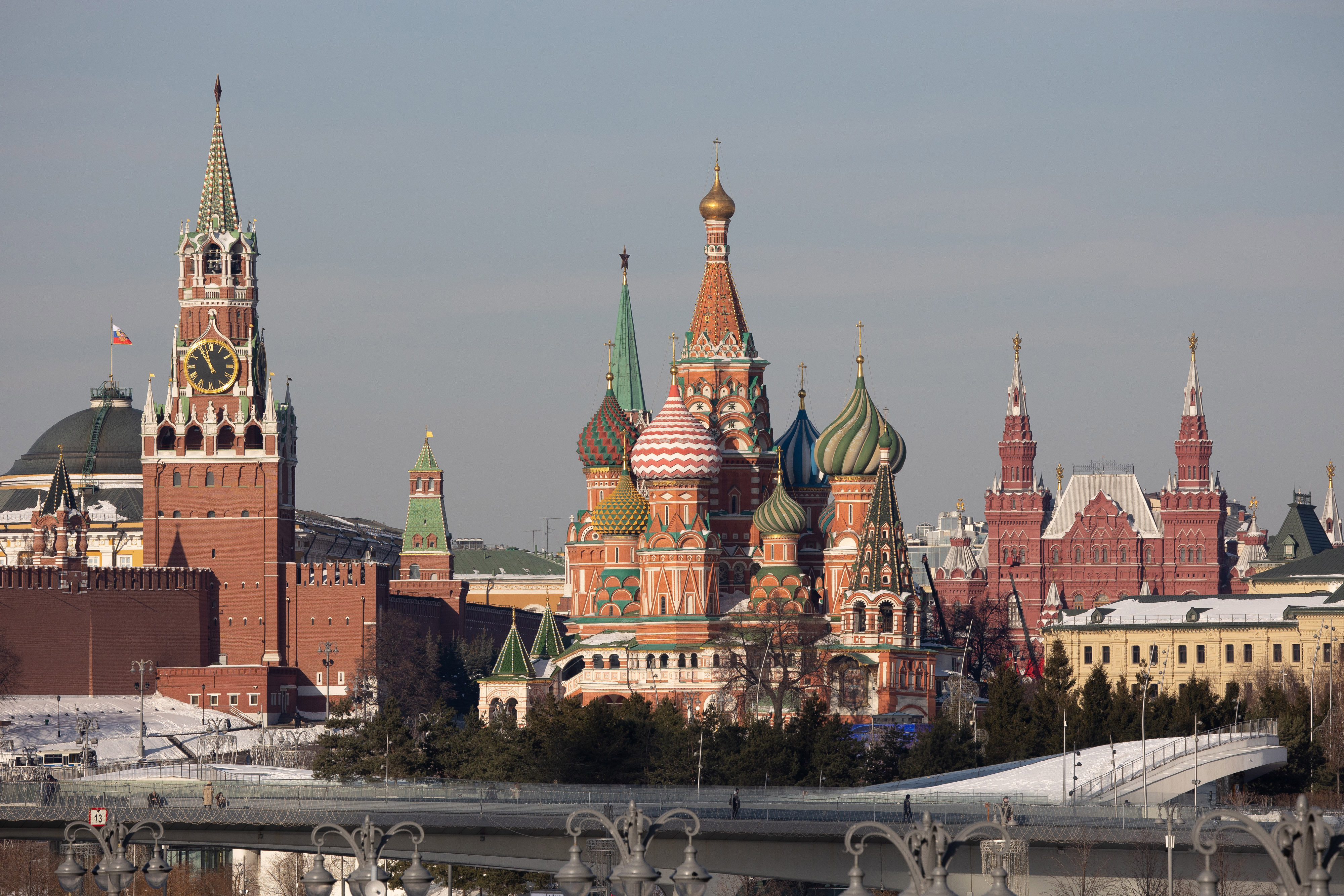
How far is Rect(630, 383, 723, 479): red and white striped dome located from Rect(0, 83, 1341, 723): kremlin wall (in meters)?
0.12

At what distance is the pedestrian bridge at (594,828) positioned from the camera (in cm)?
4906

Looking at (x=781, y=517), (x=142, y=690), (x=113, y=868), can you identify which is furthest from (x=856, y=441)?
(x=113, y=868)

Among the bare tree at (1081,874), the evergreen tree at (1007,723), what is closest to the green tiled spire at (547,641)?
the evergreen tree at (1007,723)

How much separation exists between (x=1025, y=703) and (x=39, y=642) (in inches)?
2365

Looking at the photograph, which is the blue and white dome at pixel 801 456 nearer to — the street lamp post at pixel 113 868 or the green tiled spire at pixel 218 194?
the green tiled spire at pixel 218 194

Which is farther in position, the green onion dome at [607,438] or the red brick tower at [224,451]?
the red brick tower at [224,451]

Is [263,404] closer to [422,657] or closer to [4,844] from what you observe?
[422,657]

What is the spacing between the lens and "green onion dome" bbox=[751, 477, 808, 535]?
109688 millimetres

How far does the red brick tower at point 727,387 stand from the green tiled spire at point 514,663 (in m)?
10.3

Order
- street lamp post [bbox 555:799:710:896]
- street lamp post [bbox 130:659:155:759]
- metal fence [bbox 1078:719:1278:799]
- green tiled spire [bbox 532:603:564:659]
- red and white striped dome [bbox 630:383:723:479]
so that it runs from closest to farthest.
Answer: street lamp post [bbox 555:799:710:896]
metal fence [bbox 1078:719:1278:799]
street lamp post [bbox 130:659:155:759]
red and white striped dome [bbox 630:383:723:479]
green tiled spire [bbox 532:603:564:659]

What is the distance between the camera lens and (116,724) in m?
117

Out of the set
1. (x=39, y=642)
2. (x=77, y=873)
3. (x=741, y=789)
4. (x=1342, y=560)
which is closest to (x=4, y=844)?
(x=741, y=789)

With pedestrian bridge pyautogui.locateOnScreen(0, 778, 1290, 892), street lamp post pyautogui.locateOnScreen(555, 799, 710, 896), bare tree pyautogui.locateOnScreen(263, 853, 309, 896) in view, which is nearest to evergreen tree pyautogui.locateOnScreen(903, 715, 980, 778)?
pedestrian bridge pyautogui.locateOnScreen(0, 778, 1290, 892)

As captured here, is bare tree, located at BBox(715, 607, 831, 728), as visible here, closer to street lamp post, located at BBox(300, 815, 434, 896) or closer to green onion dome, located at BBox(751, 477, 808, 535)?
green onion dome, located at BBox(751, 477, 808, 535)
